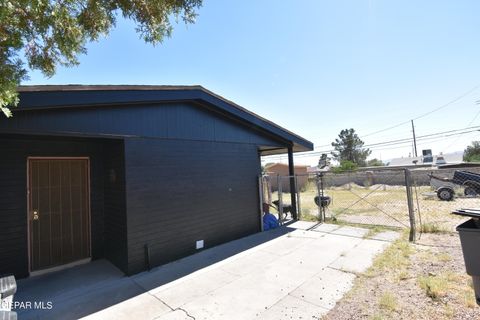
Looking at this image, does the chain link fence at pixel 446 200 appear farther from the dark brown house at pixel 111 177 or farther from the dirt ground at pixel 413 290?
the dark brown house at pixel 111 177

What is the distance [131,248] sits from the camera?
474 cm

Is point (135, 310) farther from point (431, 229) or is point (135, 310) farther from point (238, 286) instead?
point (431, 229)

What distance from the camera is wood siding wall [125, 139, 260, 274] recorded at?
4906 mm

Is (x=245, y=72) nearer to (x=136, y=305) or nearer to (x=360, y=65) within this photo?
(x=360, y=65)

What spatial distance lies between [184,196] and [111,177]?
1.59 metres

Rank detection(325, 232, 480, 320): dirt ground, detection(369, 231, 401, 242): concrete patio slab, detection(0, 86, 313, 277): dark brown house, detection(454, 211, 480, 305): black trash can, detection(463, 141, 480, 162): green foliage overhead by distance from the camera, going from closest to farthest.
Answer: detection(454, 211, 480, 305): black trash can, detection(325, 232, 480, 320): dirt ground, detection(0, 86, 313, 277): dark brown house, detection(369, 231, 401, 242): concrete patio slab, detection(463, 141, 480, 162): green foliage overhead

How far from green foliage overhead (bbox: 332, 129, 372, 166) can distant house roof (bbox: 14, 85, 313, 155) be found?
1710 inches

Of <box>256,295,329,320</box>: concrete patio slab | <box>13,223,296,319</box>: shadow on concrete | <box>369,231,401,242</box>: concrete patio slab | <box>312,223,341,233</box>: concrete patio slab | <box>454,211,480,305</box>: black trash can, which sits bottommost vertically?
<box>369,231,401,242</box>: concrete patio slab

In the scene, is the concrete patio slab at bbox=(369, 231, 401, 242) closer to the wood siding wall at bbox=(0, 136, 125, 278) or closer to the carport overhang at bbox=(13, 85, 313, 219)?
the carport overhang at bbox=(13, 85, 313, 219)

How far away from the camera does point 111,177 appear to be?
5.27 metres

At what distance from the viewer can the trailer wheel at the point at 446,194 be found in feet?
40.6

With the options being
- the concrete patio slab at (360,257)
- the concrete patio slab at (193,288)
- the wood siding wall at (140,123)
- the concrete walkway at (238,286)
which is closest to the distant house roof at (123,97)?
the wood siding wall at (140,123)

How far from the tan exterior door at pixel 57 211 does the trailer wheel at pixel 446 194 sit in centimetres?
1538

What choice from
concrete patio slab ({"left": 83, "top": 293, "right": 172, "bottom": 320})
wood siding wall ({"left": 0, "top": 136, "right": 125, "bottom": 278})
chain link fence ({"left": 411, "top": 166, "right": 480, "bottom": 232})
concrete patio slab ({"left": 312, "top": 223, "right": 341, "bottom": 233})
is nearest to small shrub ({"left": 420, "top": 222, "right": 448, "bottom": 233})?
chain link fence ({"left": 411, "top": 166, "right": 480, "bottom": 232})
